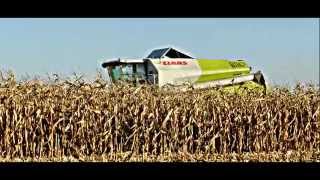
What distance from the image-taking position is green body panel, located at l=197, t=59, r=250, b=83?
1494cm

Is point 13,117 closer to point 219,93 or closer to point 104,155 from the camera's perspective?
point 104,155

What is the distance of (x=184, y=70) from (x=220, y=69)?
1.49 m

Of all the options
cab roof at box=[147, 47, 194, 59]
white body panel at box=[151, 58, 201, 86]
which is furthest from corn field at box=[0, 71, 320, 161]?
cab roof at box=[147, 47, 194, 59]

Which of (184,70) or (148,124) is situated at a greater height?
(184,70)

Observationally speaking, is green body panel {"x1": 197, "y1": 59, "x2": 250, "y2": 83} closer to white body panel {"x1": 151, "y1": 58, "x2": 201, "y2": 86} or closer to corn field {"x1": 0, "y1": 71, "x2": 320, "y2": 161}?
white body panel {"x1": 151, "y1": 58, "x2": 201, "y2": 86}

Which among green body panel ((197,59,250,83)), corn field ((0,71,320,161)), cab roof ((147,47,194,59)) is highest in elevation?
cab roof ((147,47,194,59))

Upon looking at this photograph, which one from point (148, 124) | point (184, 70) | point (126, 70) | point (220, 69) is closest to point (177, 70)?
point (184, 70)

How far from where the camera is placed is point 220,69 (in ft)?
51.3

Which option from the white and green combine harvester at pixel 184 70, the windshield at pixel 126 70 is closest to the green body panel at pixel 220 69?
the white and green combine harvester at pixel 184 70

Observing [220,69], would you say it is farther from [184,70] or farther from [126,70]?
[126,70]

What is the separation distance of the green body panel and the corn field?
419 cm

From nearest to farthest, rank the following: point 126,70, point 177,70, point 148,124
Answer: point 148,124, point 126,70, point 177,70
